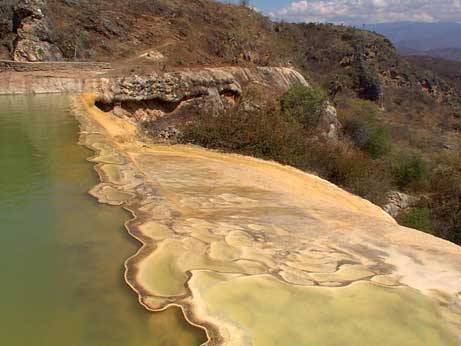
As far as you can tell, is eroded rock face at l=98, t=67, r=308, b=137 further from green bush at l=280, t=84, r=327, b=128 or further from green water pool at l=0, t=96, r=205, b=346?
green water pool at l=0, t=96, r=205, b=346

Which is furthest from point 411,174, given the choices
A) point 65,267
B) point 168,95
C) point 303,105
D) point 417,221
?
point 65,267

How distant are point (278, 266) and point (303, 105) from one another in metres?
16.2

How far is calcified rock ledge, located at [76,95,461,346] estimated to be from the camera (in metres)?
3.76

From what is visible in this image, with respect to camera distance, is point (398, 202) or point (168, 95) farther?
point (168, 95)

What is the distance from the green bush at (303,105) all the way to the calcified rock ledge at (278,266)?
11.8m

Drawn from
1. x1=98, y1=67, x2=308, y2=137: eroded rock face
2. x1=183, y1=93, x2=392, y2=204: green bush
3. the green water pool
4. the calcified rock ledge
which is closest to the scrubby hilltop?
x1=183, y1=93, x2=392, y2=204: green bush

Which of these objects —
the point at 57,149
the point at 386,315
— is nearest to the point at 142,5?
the point at 57,149

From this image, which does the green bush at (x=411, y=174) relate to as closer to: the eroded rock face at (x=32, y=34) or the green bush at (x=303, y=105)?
the green bush at (x=303, y=105)

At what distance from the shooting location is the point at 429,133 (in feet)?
152

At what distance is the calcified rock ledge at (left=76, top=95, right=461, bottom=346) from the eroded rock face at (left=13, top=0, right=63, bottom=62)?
15.7m

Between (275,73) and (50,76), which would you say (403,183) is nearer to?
(275,73)

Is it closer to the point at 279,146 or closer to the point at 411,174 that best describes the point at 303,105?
the point at 411,174

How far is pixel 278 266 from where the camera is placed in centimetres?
483

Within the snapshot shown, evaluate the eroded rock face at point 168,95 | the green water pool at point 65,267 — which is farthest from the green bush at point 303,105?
the green water pool at point 65,267
